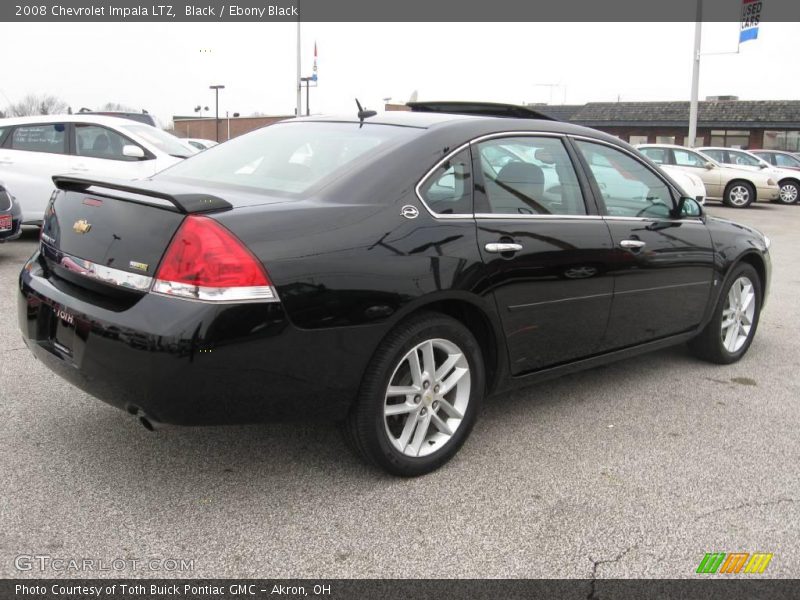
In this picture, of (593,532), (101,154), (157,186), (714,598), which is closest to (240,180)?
(157,186)

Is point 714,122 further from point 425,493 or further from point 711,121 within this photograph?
point 425,493

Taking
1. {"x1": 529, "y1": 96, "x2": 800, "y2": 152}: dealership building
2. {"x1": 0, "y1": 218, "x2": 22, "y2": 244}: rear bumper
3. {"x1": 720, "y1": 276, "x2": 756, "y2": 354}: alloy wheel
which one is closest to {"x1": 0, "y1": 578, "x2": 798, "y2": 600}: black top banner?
{"x1": 720, "y1": 276, "x2": 756, "y2": 354}: alloy wheel

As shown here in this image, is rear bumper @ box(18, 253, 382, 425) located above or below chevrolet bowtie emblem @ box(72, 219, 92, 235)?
below

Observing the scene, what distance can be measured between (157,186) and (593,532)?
7.10ft

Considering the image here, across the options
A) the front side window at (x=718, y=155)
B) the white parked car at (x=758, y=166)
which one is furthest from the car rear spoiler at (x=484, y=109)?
the front side window at (x=718, y=155)

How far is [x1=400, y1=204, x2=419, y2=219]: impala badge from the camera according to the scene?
3.06 meters

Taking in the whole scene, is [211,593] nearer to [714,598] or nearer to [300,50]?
[714,598]

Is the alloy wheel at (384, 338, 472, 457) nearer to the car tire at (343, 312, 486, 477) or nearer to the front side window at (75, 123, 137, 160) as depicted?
the car tire at (343, 312, 486, 477)

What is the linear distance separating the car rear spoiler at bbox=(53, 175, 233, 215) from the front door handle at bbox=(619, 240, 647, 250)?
85.1 inches

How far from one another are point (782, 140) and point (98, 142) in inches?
1468

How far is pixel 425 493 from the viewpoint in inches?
122

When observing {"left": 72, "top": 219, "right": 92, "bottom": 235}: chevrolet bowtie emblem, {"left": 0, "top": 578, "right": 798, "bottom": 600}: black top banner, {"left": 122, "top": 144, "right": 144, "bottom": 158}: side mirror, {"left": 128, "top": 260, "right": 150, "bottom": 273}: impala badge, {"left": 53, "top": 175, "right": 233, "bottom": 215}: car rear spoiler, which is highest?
{"left": 122, "top": 144, "right": 144, "bottom": 158}: side mirror

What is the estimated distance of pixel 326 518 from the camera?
9.36 feet

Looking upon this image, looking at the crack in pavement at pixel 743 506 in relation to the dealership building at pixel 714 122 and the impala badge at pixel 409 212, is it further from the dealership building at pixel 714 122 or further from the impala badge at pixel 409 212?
the dealership building at pixel 714 122
